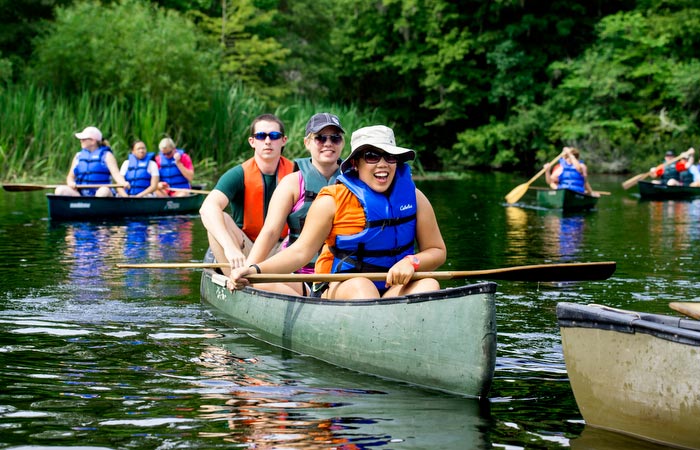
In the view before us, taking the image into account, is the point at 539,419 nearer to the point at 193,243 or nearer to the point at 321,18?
the point at 193,243

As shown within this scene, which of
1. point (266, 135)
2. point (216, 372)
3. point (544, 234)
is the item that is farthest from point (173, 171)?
point (216, 372)

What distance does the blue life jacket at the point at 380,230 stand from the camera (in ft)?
18.3

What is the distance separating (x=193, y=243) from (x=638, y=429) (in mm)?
8398

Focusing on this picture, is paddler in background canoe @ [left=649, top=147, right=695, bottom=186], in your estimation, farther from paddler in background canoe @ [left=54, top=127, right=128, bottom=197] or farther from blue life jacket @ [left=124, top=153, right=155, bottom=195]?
paddler in background canoe @ [left=54, top=127, right=128, bottom=197]

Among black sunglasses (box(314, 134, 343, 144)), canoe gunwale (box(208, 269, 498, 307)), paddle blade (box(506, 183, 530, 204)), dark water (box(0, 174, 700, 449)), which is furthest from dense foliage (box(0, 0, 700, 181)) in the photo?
canoe gunwale (box(208, 269, 498, 307))

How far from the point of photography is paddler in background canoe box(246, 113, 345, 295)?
623 cm

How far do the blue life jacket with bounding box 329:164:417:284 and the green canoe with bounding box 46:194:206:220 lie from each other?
9.32 m

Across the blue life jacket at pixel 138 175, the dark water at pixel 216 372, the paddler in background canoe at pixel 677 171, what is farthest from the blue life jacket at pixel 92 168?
the paddler in background canoe at pixel 677 171

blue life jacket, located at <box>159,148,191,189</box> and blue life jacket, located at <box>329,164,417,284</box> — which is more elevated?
blue life jacket, located at <box>159,148,191,189</box>

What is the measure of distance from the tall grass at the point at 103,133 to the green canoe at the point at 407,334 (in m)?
15.2

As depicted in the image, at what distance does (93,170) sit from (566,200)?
24.6 feet

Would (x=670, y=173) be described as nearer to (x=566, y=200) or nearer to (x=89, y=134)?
(x=566, y=200)

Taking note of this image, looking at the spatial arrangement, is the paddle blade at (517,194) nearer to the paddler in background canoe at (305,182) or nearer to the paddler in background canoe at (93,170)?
the paddler in background canoe at (93,170)

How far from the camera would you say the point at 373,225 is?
18.4ft
